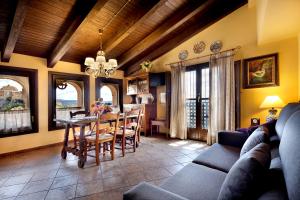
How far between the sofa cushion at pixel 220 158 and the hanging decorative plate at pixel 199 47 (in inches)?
116

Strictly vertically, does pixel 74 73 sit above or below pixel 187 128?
above

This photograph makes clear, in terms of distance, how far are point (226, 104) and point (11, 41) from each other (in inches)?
178

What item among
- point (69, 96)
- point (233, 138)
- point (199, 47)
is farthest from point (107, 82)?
point (233, 138)

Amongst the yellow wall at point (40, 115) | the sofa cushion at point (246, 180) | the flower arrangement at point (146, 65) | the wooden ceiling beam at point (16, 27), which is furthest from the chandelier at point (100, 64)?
the sofa cushion at point (246, 180)

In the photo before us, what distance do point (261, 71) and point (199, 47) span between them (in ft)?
5.39

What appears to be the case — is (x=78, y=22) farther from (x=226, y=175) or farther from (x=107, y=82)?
(x=226, y=175)

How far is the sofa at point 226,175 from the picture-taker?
78 centimetres

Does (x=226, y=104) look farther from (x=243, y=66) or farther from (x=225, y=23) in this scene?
(x=225, y=23)

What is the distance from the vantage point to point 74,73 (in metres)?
4.43

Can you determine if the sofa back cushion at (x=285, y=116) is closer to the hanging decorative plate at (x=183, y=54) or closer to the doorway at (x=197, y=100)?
the doorway at (x=197, y=100)

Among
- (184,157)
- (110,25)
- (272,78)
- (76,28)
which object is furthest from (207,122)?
(76,28)

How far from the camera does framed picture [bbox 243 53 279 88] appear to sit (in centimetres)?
321

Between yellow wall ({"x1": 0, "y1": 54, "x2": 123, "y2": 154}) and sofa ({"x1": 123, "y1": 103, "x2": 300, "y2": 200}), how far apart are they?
3813 millimetres

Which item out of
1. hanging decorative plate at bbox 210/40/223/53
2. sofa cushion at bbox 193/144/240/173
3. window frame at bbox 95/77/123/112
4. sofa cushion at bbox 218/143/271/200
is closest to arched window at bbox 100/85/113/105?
window frame at bbox 95/77/123/112
